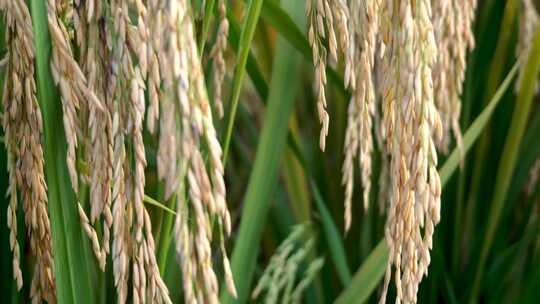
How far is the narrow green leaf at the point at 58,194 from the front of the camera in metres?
0.83

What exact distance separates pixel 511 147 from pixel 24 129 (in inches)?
33.7

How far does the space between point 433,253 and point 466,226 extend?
0.21 meters

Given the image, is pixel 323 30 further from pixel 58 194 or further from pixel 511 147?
pixel 511 147

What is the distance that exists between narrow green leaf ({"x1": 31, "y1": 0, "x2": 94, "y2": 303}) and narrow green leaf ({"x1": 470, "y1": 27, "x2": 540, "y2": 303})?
0.75 m

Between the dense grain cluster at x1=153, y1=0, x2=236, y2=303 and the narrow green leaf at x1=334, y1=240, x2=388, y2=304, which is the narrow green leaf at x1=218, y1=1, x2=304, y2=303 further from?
the dense grain cluster at x1=153, y1=0, x2=236, y2=303

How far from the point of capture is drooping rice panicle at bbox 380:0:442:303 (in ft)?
2.80

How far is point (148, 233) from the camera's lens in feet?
2.69

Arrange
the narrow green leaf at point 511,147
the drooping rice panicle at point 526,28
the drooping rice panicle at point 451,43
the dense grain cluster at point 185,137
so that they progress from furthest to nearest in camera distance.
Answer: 1. the drooping rice panicle at point 526,28
2. the narrow green leaf at point 511,147
3. the drooping rice panicle at point 451,43
4. the dense grain cluster at point 185,137

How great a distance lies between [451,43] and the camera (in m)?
1.23

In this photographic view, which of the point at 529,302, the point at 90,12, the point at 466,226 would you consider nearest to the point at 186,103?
the point at 90,12

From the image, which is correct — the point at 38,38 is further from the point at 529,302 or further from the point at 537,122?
the point at 537,122

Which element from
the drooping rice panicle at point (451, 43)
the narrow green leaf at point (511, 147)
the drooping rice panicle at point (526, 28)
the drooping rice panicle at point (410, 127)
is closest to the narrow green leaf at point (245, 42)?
the drooping rice panicle at point (410, 127)

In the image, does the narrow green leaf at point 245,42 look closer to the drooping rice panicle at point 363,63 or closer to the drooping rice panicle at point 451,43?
the drooping rice panicle at point 363,63

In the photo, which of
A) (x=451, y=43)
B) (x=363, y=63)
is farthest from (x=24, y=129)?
(x=451, y=43)
